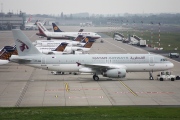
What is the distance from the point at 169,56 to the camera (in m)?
110

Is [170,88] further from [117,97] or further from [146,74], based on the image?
[146,74]
